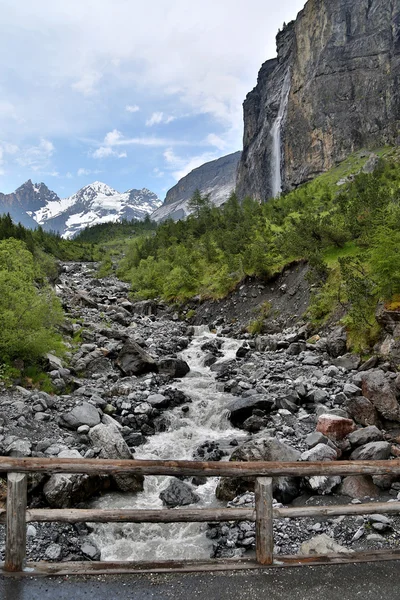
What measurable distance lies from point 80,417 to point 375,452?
8.47m

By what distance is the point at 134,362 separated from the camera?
19.9m

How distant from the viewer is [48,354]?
18.4m

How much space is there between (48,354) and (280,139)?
125 metres

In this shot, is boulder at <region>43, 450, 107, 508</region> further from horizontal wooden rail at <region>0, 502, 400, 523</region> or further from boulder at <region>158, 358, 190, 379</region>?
boulder at <region>158, 358, 190, 379</region>

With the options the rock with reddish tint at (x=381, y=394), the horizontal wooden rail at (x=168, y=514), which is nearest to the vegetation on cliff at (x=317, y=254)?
the rock with reddish tint at (x=381, y=394)

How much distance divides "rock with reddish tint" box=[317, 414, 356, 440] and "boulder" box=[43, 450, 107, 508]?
6.20 metres

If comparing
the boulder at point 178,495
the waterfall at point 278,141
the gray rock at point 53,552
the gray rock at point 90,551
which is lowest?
the boulder at point 178,495

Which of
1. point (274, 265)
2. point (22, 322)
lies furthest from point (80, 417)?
point (274, 265)

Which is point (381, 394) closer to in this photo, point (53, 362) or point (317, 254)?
point (53, 362)

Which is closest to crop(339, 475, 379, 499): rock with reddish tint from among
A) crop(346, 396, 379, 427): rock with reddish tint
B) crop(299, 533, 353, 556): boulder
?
crop(299, 533, 353, 556): boulder

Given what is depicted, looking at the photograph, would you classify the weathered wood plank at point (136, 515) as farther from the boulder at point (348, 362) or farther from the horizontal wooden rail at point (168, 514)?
the boulder at point (348, 362)

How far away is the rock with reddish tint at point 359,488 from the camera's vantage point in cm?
891

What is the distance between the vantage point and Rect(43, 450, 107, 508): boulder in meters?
8.67

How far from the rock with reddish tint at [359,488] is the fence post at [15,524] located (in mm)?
6753
